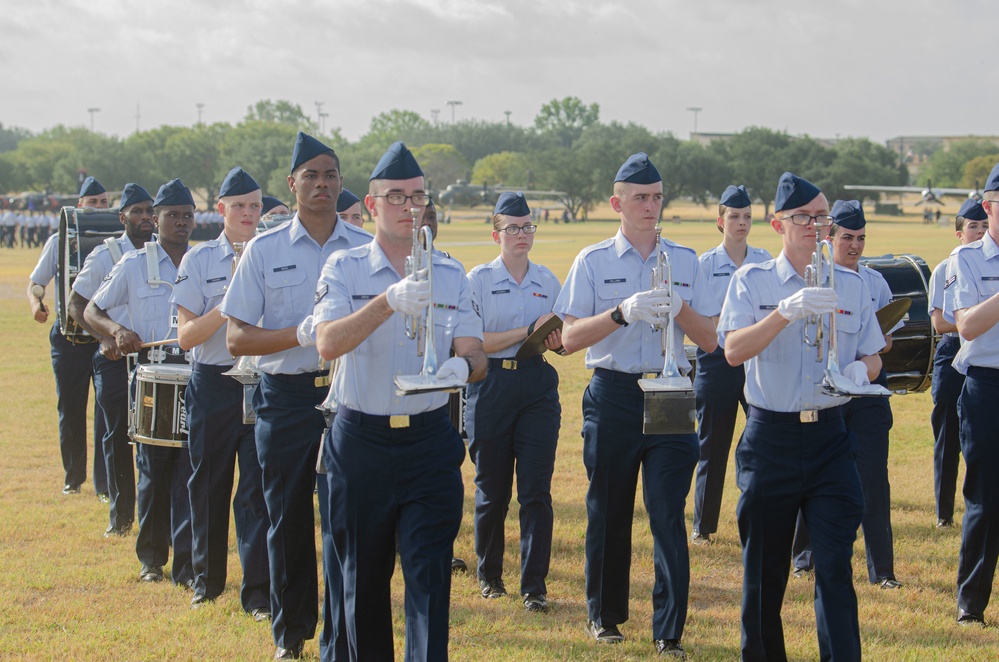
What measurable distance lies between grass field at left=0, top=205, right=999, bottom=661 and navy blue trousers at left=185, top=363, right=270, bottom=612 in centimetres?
24

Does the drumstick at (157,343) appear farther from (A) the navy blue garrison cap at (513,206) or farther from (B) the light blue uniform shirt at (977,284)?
(B) the light blue uniform shirt at (977,284)

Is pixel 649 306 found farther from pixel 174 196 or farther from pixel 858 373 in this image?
pixel 174 196

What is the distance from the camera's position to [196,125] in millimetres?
142000

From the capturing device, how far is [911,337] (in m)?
8.26

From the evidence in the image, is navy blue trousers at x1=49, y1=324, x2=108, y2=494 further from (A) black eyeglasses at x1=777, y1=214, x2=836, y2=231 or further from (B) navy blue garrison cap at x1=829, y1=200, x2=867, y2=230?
(A) black eyeglasses at x1=777, y1=214, x2=836, y2=231

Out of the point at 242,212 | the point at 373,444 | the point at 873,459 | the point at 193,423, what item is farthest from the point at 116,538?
the point at 873,459

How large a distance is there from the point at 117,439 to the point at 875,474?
17.8 feet

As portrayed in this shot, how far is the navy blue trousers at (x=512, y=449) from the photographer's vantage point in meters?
6.95

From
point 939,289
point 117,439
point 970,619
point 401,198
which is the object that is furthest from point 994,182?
point 117,439

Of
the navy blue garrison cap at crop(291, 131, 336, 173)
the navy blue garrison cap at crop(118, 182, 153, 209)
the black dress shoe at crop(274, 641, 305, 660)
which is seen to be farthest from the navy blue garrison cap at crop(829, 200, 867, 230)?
the navy blue garrison cap at crop(118, 182, 153, 209)

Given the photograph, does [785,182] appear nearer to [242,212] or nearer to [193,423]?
[242,212]

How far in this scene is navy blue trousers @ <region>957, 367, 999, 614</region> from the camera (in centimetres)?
620

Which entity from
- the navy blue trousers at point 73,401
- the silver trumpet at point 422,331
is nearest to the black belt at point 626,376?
the silver trumpet at point 422,331

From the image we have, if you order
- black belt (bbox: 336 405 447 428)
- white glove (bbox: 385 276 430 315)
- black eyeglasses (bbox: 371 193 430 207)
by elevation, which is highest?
black eyeglasses (bbox: 371 193 430 207)
